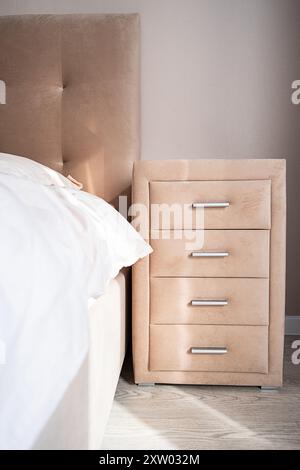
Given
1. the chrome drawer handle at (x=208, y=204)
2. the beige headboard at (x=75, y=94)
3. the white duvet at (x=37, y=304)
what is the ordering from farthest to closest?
the beige headboard at (x=75, y=94) < the chrome drawer handle at (x=208, y=204) < the white duvet at (x=37, y=304)

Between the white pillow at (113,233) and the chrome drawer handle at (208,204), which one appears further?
the chrome drawer handle at (208,204)

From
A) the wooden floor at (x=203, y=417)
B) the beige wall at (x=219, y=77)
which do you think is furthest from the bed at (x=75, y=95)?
the wooden floor at (x=203, y=417)

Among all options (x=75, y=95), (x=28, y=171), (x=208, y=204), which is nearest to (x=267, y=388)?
(x=208, y=204)

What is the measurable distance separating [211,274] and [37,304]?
3.04 ft

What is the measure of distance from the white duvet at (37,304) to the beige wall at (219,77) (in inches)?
48.9

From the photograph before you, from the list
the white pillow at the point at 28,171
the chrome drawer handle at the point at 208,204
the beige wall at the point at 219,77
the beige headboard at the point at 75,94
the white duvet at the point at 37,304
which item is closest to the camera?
the white duvet at the point at 37,304

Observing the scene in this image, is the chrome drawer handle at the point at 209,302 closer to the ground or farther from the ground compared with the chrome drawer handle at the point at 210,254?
closer to the ground

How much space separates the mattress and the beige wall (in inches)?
39.9

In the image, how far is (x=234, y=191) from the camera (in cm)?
139

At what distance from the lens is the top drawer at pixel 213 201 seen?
1.38 metres

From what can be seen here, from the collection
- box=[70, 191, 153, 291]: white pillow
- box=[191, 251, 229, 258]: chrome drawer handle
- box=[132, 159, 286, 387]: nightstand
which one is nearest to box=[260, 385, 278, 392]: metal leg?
box=[132, 159, 286, 387]: nightstand

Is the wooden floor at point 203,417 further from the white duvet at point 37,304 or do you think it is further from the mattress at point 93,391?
the white duvet at point 37,304

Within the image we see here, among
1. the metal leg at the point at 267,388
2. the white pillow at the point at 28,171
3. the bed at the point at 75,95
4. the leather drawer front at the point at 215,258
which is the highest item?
the bed at the point at 75,95

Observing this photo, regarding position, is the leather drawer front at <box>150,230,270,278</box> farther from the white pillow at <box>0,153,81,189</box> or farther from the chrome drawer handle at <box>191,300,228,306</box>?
the white pillow at <box>0,153,81,189</box>
